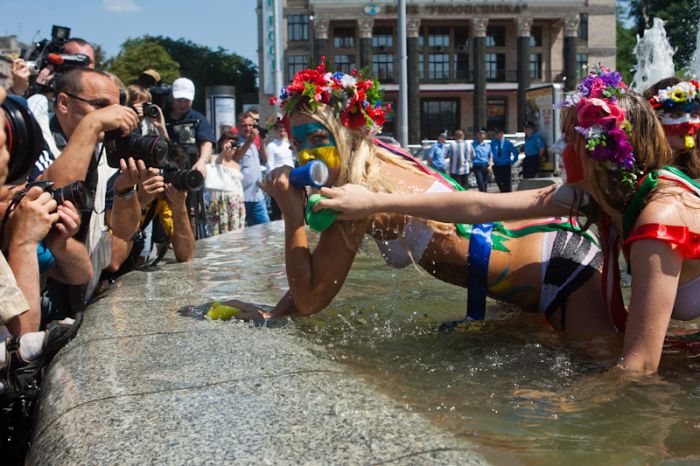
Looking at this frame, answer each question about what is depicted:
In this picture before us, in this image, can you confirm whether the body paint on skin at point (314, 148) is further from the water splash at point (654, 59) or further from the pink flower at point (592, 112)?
the water splash at point (654, 59)

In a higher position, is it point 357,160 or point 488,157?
point 357,160

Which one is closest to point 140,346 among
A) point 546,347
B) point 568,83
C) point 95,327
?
point 95,327

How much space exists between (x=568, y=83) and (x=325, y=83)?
197ft

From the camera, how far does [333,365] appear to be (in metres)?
2.94

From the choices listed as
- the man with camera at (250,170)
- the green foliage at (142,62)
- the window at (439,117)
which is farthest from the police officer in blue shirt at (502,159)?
the green foliage at (142,62)

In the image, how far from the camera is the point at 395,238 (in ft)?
12.2

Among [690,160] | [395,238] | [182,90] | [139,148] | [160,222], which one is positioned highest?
[182,90]

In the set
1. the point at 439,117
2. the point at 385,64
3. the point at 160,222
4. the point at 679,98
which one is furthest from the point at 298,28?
the point at 679,98

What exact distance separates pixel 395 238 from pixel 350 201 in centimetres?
51

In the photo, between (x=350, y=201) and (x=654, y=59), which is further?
(x=654, y=59)

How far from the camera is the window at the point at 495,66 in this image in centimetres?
6462

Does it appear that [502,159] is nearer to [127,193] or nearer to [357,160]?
[127,193]

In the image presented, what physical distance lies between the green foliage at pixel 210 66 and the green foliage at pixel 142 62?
19793mm

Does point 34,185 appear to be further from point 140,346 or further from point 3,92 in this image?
point 140,346
